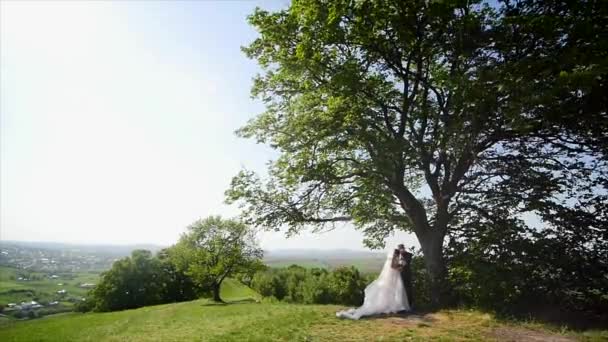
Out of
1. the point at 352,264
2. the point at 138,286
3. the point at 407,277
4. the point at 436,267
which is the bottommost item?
the point at 138,286

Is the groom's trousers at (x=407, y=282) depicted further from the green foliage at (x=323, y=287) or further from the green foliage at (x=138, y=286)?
the green foliage at (x=138, y=286)

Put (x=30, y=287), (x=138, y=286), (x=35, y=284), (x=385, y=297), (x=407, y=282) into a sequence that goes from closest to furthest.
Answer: (x=385, y=297) → (x=407, y=282) → (x=30, y=287) → (x=35, y=284) → (x=138, y=286)

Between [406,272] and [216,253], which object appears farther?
[216,253]

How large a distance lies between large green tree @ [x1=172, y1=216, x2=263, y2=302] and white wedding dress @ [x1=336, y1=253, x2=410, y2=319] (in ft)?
83.4

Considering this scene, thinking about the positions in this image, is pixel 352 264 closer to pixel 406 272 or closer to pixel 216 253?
pixel 406 272

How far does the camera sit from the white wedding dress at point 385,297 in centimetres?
1323

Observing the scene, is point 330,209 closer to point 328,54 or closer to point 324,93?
point 324,93

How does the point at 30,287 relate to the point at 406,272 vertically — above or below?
below

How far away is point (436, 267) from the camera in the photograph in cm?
1550

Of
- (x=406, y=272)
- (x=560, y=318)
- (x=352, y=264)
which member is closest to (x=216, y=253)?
(x=352, y=264)

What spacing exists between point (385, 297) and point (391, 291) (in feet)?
1.22

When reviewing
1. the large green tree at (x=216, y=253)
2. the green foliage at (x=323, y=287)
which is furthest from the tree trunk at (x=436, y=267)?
the large green tree at (x=216, y=253)

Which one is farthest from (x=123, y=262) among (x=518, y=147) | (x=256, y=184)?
(x=518, y=147)

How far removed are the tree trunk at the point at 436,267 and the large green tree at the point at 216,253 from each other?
25.0 meters
